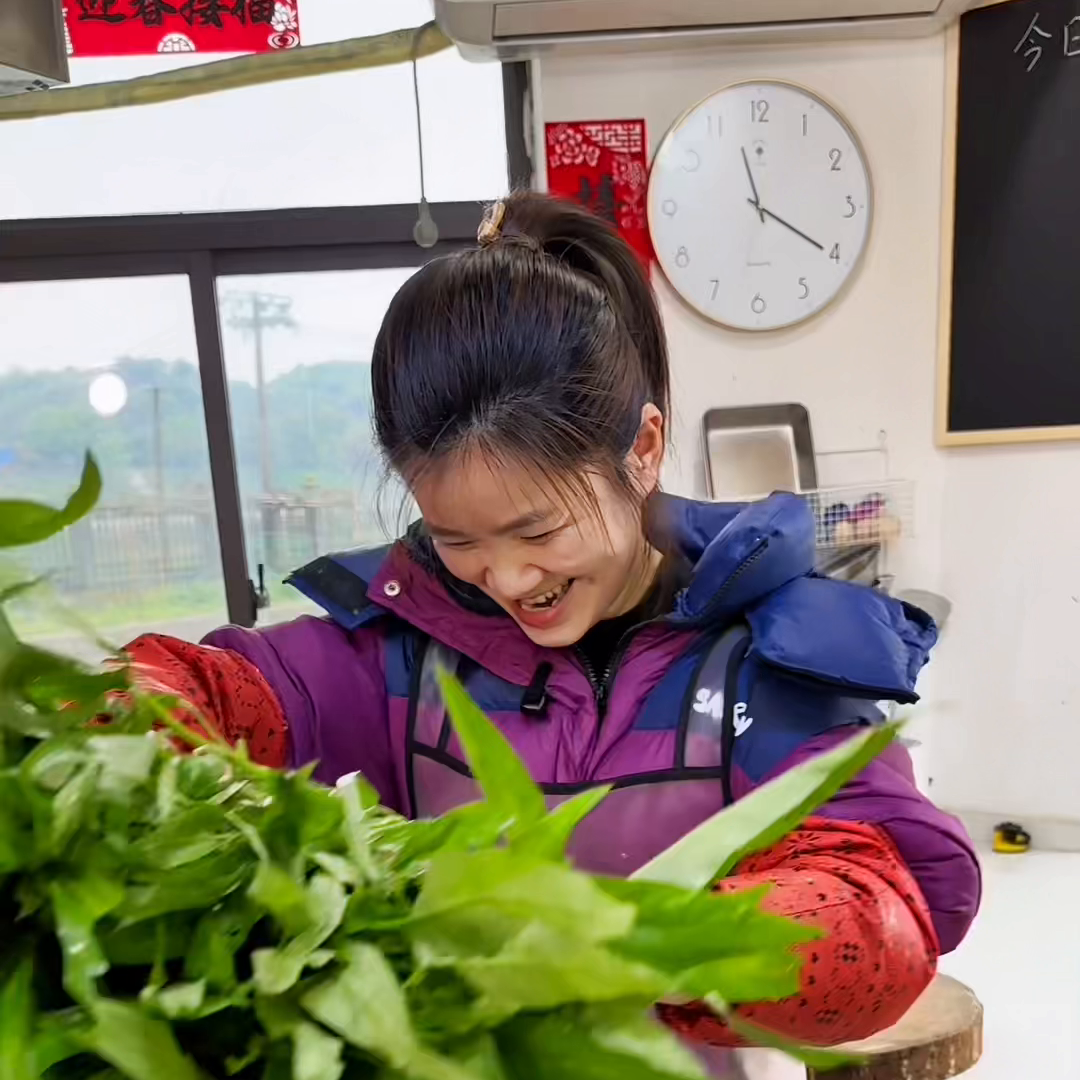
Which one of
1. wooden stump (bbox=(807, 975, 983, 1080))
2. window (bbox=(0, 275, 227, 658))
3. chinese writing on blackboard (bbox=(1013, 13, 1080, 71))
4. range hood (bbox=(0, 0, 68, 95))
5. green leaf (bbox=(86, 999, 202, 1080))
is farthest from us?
window (bbox=(0, 275, 227, 658))

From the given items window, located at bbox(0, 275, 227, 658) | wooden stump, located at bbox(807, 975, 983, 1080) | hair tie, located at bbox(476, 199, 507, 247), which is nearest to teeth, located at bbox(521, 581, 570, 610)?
hair tie, located at bbox(476, 199, 507, 247)

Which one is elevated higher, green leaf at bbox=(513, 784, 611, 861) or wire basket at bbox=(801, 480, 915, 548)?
green leaf at bbox=(513, 784, 611, 861)

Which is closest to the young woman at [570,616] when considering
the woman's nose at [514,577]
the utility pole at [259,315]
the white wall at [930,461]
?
the woman's nose at [514,577]

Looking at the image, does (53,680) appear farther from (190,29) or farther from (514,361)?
(190,29)

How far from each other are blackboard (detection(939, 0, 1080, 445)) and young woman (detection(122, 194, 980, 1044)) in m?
1.22

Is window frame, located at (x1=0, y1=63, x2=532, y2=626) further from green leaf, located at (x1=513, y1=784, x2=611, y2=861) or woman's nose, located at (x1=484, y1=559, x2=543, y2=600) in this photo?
green leaf, located at (x1=513, y1=784, x2=611, y2=861)

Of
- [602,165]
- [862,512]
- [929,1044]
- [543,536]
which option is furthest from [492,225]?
[862,512]

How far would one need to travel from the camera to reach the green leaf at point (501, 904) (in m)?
0.19

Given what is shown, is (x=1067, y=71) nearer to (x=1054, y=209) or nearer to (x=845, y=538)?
(x=1054, y=209)

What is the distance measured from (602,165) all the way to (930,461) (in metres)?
0.83

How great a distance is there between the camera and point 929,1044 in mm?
1035

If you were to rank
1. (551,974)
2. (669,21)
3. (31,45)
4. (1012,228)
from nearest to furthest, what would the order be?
(551,974), (31,45), (669,21), (1012,228)

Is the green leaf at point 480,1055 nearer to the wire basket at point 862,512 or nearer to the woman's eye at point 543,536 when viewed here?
the woman's eye at point 543,536

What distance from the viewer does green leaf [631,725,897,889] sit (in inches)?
9.3
